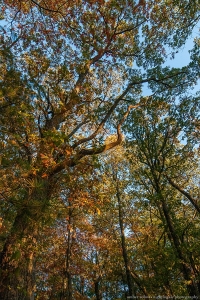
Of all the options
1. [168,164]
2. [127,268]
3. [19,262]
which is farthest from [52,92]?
[127,268]

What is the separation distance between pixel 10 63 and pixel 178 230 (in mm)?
8105

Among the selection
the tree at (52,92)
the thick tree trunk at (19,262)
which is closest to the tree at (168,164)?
the tree at (52,92)

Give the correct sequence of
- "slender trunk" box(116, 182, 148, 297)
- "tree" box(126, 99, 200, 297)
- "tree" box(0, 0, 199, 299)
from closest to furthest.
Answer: "tree" box(0, 0, 199, 299)
"tree" box(126, 99, 200, 297)
"slender trunk" box(116, 182, 148, 297)

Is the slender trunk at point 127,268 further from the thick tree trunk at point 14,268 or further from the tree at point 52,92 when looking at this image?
the thick tree trunk at point 14,268

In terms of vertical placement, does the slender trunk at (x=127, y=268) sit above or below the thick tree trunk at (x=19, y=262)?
above

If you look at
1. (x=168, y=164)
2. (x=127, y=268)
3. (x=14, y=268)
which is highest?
(x=168, y=164)

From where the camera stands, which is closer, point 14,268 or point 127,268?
point 14,268

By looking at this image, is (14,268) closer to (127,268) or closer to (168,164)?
(168,164)

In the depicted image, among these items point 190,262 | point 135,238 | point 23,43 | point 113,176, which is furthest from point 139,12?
point 135,238

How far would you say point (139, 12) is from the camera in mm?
6570

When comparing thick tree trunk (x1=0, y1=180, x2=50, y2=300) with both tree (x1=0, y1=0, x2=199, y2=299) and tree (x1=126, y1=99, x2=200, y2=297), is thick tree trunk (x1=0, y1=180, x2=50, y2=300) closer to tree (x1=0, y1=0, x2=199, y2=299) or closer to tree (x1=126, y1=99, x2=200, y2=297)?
tree (x1=0, y1=0, x2=199, y2=299)

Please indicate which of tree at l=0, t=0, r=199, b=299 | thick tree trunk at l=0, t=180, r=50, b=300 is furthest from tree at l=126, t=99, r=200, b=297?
thick tree trunk at l=0, t=180, r=50, b=300

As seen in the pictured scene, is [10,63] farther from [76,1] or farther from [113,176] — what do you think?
[113,176]

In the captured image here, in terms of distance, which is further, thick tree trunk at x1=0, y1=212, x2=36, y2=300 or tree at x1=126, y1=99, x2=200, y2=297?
tree at x1=126, y1=99, x2=200, y2=297
